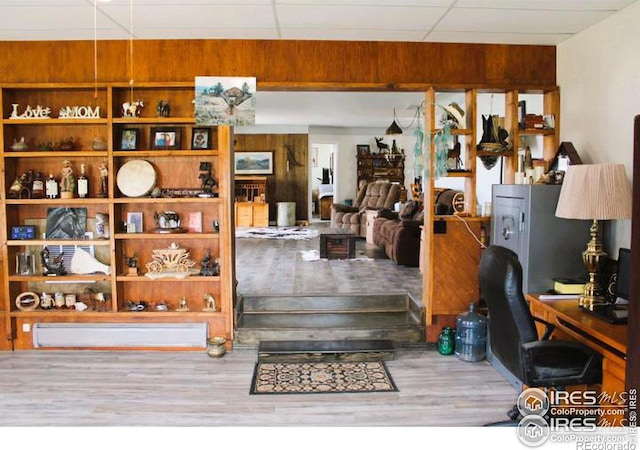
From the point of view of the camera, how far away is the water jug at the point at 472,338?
4242 mm

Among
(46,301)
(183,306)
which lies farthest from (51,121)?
(183,306)

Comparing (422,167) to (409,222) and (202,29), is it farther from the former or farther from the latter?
(409,222)

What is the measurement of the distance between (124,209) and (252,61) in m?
1.68

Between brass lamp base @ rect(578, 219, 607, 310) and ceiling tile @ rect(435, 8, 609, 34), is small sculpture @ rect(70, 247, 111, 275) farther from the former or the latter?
brass lamp base @ rect(578, 219, 607, 310)

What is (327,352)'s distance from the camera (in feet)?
14.1

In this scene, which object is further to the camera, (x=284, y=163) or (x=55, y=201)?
(x=284, y=163)

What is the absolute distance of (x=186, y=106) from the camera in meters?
4.55

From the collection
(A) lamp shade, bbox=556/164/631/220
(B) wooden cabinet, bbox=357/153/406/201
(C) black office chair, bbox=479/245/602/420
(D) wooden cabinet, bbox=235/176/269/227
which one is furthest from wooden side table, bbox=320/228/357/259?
(B) wooden cabinet, bbox=357/153/406/201

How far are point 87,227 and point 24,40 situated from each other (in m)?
1.59

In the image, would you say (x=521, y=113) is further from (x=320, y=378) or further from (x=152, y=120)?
(x=152, y=120)

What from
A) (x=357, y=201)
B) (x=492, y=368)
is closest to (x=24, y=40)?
(x=492, y=368)

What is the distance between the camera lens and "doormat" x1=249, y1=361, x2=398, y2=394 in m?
3.68

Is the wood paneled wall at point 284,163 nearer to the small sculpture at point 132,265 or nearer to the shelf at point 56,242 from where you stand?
the small sculpture at point 132,265

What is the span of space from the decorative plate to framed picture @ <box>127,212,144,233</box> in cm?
20
